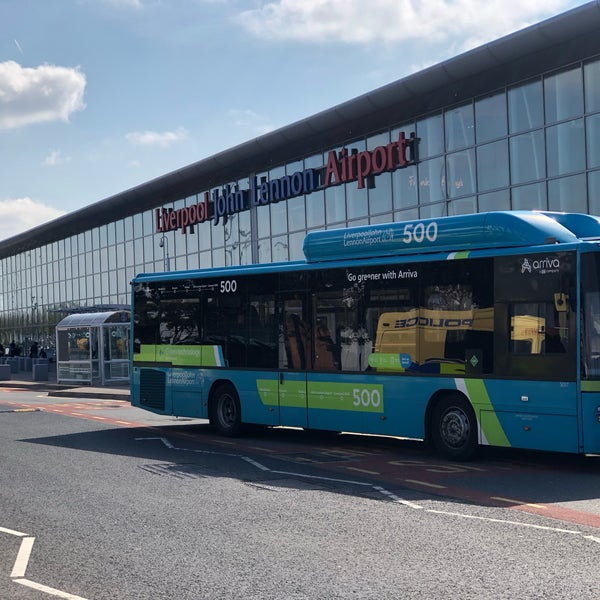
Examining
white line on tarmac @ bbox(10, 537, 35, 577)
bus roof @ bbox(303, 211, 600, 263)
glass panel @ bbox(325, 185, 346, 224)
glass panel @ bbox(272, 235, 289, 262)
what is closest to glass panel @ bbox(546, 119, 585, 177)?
glass panel @ bbox(325, 185, 346, 224)

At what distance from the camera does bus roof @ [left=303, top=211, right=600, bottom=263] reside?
12095mm

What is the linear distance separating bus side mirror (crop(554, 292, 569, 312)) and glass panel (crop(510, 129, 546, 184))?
577 inches

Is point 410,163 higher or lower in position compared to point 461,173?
higher

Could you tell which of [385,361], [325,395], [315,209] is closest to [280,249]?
[315,209]

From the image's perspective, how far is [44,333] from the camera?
228 feet

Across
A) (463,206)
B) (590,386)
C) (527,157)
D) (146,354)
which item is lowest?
(590,386)

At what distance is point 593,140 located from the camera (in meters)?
24.0

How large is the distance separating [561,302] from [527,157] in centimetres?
1526

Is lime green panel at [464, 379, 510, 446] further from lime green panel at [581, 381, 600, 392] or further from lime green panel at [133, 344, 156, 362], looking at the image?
lime green panel at [133, 344, 156, 362]

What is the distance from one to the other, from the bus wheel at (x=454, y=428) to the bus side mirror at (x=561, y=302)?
1879mm

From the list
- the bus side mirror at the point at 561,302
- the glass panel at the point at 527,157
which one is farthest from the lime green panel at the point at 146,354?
the glass panel at the point at 527,157

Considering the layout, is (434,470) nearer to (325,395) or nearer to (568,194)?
(325,395)

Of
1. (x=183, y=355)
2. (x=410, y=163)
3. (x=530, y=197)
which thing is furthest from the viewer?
(x=410, y=163)

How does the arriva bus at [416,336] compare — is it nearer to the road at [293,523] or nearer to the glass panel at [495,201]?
the road at [293,523]
